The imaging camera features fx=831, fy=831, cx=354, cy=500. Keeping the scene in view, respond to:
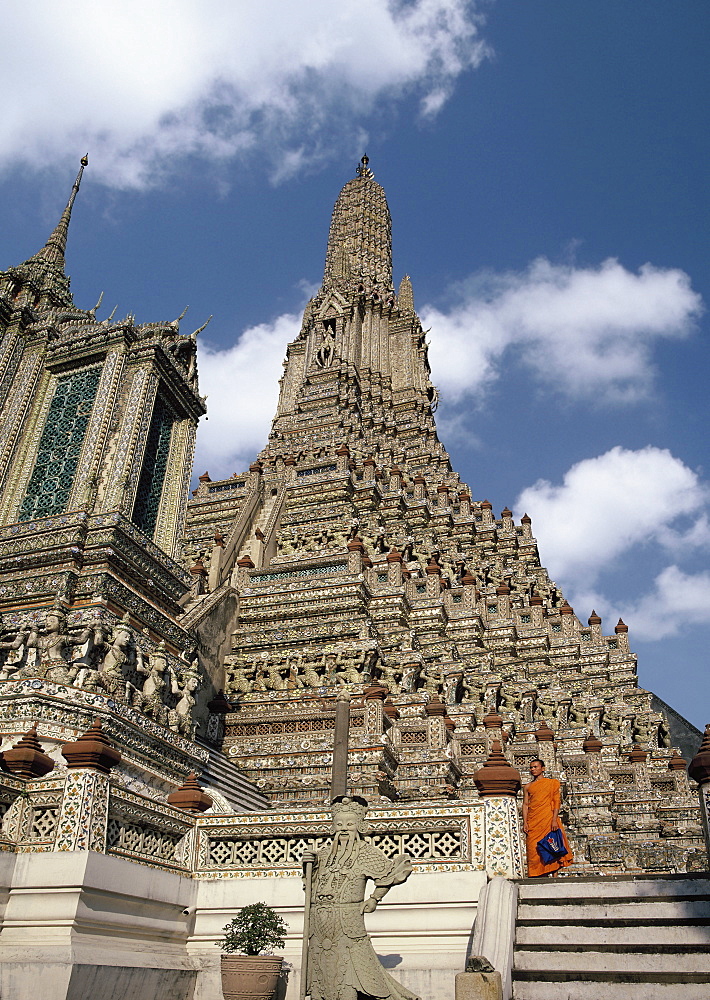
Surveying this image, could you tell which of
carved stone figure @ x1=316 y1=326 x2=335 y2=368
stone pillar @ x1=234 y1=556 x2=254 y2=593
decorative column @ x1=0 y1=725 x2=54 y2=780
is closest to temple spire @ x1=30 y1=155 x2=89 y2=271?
stone pillar @ x1=234 y1=556 x2=254 y2=593

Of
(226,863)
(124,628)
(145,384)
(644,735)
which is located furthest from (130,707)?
(644,735)

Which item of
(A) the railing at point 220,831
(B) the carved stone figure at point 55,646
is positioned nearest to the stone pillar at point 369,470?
(B) the carved stone figure at point 55,646

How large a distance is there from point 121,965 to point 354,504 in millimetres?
18769

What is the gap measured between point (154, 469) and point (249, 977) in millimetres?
9288

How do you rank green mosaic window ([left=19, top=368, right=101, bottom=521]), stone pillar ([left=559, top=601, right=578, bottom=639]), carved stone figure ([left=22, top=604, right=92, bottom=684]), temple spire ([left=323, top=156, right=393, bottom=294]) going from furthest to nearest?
temple spire ([left=323, top=156, right=393, bottom=294]), stone pillar ([left=559, top=601, right=578, bottom=639]), green mosaic window ([left=19, top=368, right=101, bottom=521]), carved stone figure ([left=22, top=604, right=92, bottom=684])

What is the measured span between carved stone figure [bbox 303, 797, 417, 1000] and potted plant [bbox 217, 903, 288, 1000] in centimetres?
101

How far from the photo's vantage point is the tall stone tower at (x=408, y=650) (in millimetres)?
14461

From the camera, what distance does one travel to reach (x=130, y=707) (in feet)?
35.0

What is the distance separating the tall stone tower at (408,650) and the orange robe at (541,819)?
1.27 metres

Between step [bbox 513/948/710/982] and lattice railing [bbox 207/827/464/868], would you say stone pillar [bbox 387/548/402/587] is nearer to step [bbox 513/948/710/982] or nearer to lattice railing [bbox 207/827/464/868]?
lattice railing [bbox 207/827/464/868]

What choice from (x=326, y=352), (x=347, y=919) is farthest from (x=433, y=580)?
(x=326, y=352)

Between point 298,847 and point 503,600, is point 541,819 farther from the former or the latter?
point 503,600

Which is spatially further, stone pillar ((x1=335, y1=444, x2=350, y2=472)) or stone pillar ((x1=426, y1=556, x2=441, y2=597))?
stone pillar ((x1=335, y1=444, x2=350, y2=472))

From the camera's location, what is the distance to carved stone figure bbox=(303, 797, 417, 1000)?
5.65 metres
